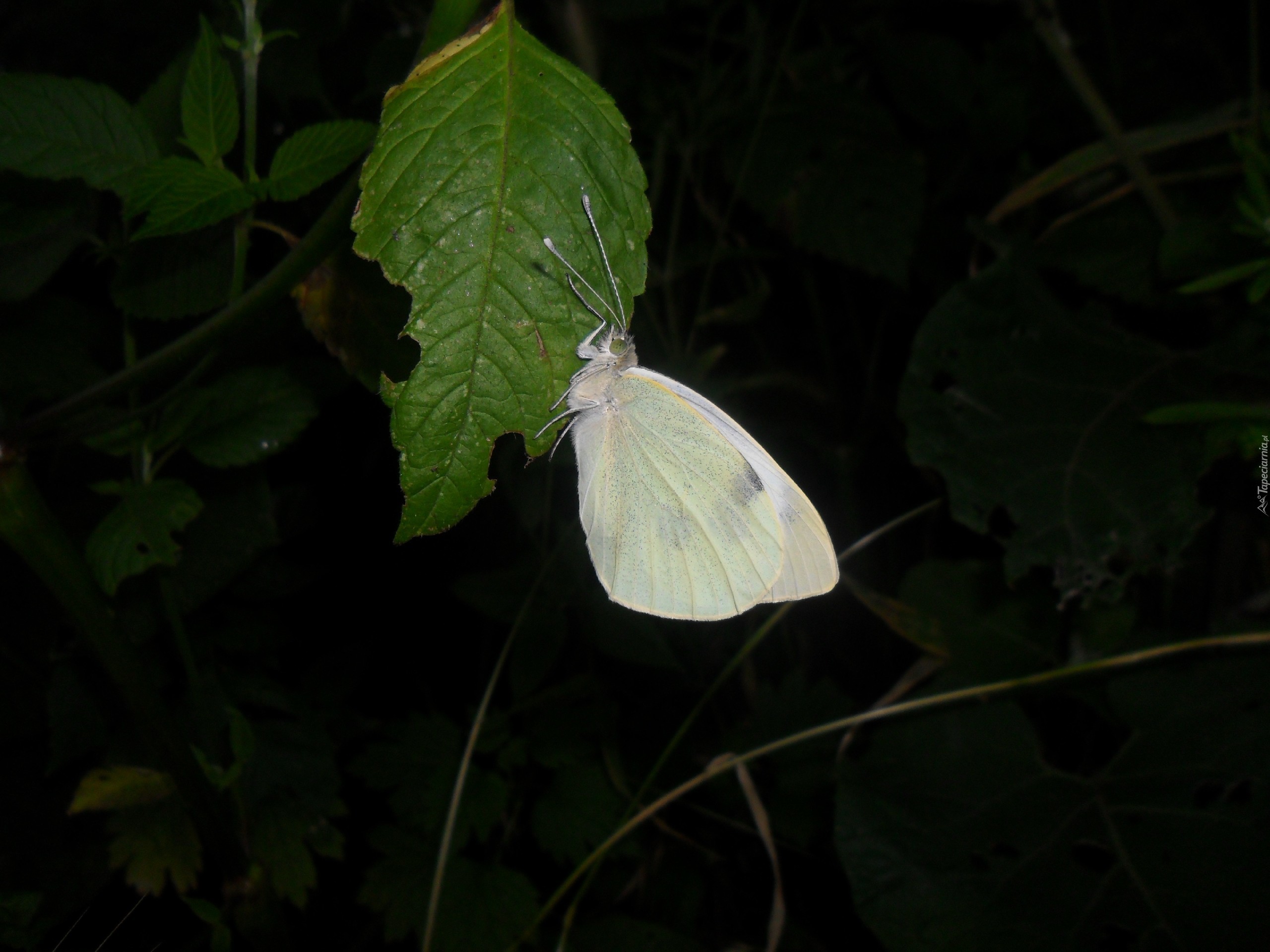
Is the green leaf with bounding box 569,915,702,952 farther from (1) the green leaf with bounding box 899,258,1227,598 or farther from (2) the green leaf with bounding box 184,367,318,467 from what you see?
(2) the green leaf with bounding box 184,367,318,467

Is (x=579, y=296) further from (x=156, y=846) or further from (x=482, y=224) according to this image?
(x=156, y=846)

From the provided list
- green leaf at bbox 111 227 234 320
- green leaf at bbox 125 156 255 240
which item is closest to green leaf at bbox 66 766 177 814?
green leaf at bbox 111 227 234 320

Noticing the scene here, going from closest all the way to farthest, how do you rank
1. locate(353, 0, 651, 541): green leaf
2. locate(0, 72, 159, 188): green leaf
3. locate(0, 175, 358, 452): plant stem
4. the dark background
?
locate(353, 0, 651, 541): green leaf
locate(0, 175, 358, 452): plant stem
locate(0, 72, 159, 188): green leaf
the dark background

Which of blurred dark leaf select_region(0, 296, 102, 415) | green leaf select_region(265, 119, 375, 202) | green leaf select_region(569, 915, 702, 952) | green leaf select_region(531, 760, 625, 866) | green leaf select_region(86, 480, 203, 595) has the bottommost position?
green leaf select_region(569, 915, 702, 952)

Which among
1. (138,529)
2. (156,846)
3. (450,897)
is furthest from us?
(450,897)

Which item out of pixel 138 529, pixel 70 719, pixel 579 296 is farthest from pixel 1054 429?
pixel 70 719

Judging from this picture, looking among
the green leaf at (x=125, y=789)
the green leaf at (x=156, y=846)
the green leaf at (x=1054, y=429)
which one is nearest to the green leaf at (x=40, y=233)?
the green leaf at (x=125, y=789)
